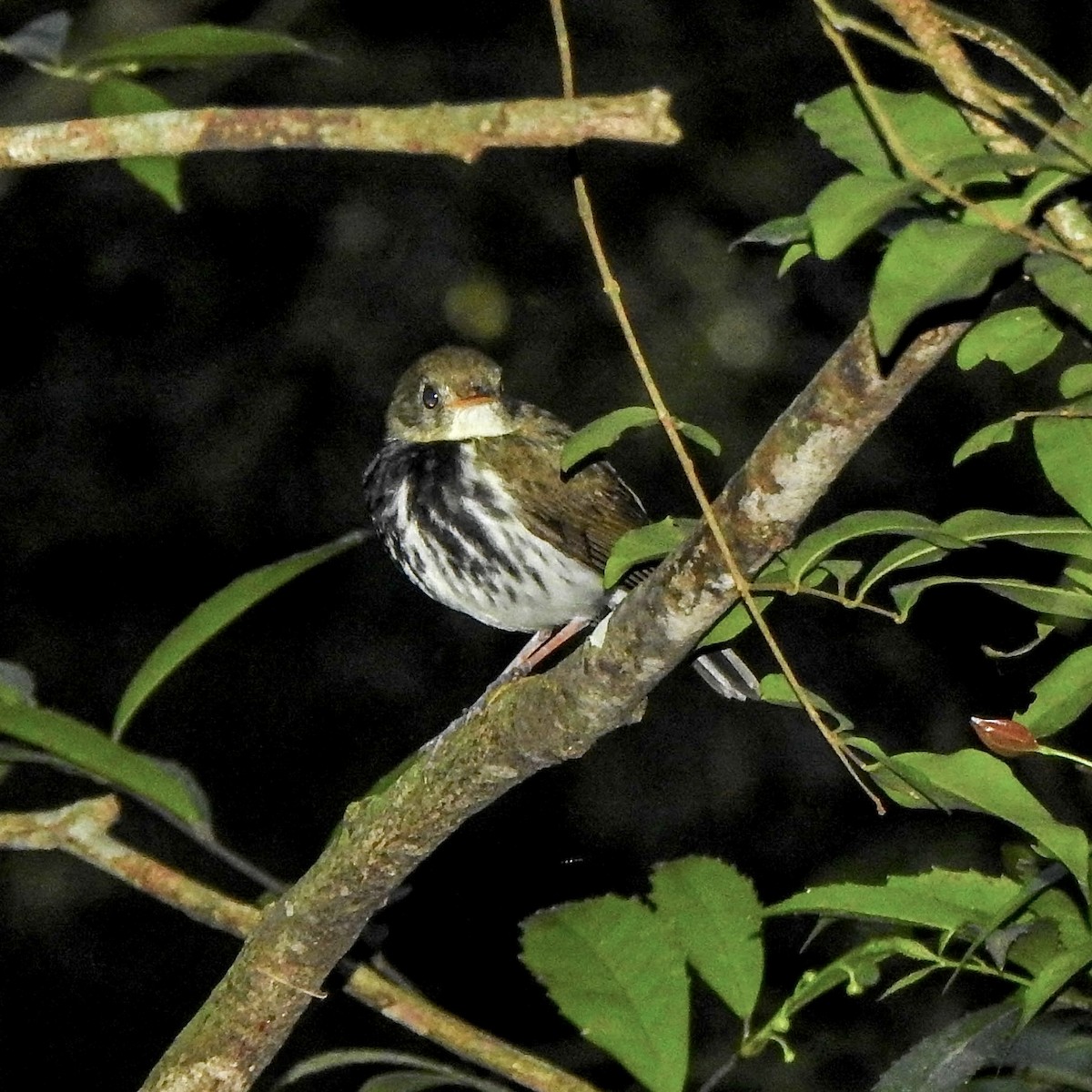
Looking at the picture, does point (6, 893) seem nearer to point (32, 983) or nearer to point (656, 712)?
point (32, 983)

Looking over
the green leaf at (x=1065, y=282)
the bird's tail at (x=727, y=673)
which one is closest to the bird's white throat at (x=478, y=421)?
the bird's tail at (x=727, y=673)

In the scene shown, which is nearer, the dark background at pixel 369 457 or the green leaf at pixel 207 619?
the green leaf at pixel 207 619

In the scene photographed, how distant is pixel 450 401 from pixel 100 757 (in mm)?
2106

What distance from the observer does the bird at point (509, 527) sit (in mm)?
3395

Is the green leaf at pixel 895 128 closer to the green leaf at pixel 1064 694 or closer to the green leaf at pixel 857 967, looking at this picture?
the green leaf at pixel 1064 694

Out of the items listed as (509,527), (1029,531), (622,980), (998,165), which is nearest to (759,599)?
(1029,531)

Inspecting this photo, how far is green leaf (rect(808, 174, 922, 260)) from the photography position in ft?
3.37

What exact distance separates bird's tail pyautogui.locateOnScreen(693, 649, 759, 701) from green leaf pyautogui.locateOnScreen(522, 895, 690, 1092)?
5.44ft

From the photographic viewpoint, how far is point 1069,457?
1384 mm

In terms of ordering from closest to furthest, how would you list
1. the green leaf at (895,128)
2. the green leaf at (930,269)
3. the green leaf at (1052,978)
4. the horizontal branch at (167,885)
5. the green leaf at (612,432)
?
the green leaf at (930,269), the green leaf at (895,128), the green leaf at (1052,978), the green leaf at (612,432), the horizontal branch at (167,885)

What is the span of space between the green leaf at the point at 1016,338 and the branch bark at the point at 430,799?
0.91 ft

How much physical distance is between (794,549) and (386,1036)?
12.9ft

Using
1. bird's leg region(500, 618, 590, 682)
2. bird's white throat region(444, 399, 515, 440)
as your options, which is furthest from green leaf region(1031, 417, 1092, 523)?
bird's white throat region(444, 399, 515, 440)

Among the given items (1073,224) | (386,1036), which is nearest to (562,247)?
(386,1036)
